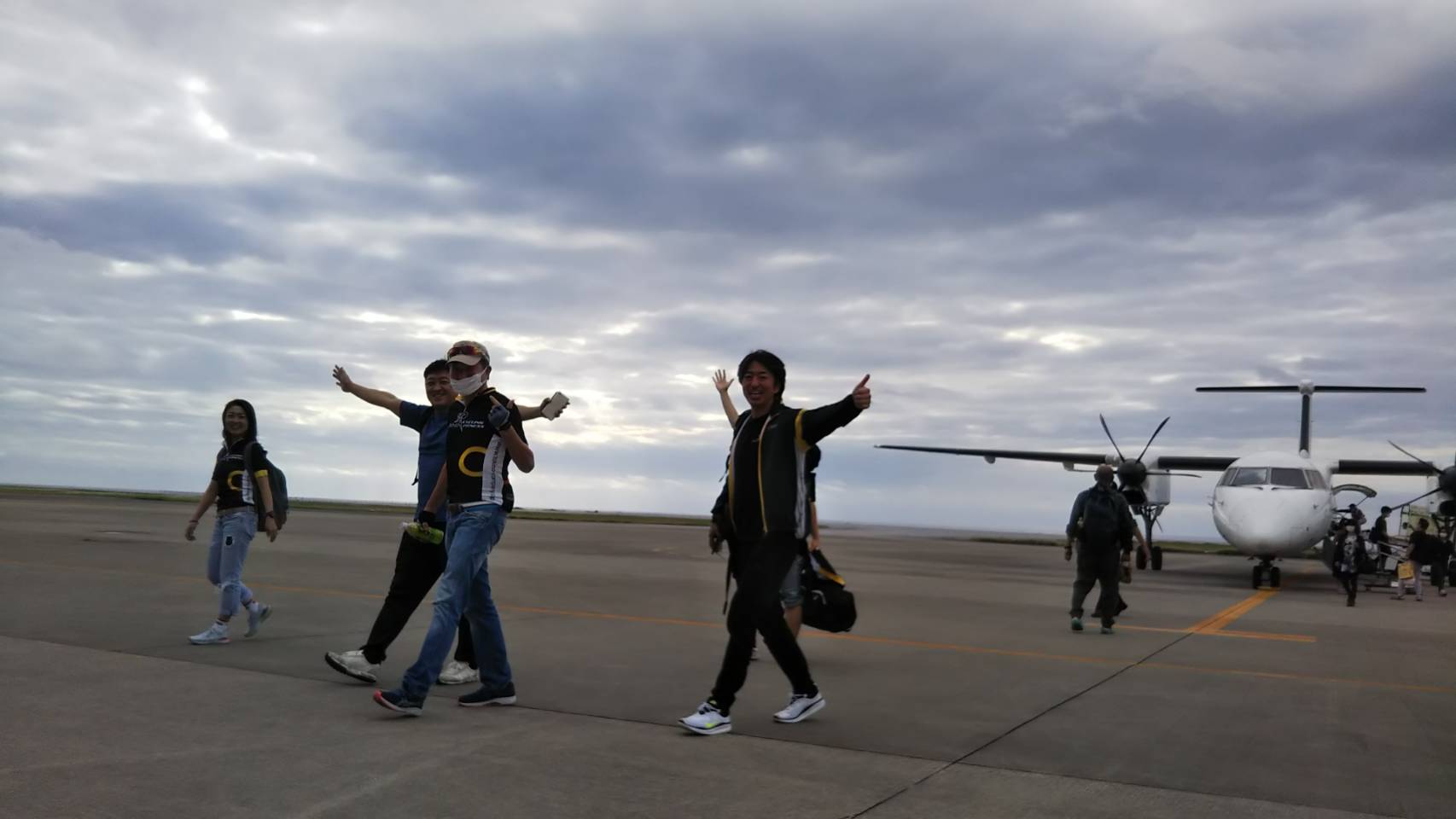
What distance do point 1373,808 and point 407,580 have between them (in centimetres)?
523

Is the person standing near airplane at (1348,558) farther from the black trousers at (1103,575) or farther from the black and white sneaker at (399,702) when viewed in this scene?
the black and white sneaker at (399,702)

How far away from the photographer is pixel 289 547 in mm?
19375

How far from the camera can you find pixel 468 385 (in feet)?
20.0

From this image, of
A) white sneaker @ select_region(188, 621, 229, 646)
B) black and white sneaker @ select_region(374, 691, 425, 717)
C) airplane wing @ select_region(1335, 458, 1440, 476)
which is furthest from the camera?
airplane wing @ select_region(1335, 458, 1440, 476)

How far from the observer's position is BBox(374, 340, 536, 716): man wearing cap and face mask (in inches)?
232

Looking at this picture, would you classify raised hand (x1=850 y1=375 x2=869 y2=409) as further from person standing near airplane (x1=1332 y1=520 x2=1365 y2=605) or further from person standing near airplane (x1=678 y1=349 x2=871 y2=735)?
person standing near airplane (x1=1332 y1=520 x2=1365 y2=605)

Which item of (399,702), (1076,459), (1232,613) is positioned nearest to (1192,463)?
(1076,459)

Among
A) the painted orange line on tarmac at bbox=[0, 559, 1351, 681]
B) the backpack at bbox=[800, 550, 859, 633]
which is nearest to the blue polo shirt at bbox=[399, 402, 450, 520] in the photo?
the backpack at bbox=[800, 550, 859, 633]

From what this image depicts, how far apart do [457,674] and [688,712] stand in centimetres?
170

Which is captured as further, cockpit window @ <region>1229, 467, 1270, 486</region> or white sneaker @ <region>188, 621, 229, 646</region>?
cockpit window @ <region>1229, 467, 1270, 486</region>

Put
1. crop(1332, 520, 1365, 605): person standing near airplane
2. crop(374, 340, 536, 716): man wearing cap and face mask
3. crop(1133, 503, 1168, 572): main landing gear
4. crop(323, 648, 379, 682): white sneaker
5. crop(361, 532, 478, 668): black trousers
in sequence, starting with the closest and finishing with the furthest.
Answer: crop(374, 340, 536, 716): man wearing cap and face mask
crop(323, 648, 379, 682): white sneaker
crop(361, 532, 478, 668): black trousers
crop(1332, 520, 1365, 605): person standing near airplane
crop(1133, 503, 1168, 572): main landing gear

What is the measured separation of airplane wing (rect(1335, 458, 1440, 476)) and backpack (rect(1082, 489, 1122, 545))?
66.4ft

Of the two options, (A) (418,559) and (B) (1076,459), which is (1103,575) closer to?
Result: (A) (418,559)

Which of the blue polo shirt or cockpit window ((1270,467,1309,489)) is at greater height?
cockpit window ((1270,467,1309,489))
